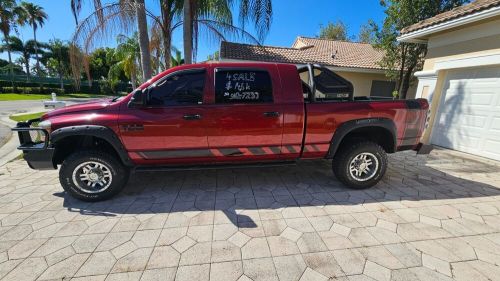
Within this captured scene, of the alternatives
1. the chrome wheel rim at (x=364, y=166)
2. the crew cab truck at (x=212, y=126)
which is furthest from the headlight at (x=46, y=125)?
the chrome wheel rim at (x=364, y=166)

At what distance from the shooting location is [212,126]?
10.4 ft

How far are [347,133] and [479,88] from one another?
4.71 metres

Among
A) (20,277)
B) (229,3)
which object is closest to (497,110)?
(229,3)

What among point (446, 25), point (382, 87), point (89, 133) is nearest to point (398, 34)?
point (382, 87)

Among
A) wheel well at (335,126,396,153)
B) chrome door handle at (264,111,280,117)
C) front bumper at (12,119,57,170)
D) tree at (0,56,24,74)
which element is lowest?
front bumper at (12,119,57,170)

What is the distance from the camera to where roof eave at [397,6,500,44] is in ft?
Result: 16.2

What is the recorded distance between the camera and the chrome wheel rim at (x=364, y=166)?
3588 mm

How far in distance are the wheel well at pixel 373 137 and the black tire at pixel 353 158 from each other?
0.12 meters

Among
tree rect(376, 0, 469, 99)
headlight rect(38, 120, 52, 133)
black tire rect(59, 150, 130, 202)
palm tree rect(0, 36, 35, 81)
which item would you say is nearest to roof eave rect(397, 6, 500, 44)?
tree rect(376, 0, 469, 99)

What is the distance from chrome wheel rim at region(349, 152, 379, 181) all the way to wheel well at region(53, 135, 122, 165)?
138 inches

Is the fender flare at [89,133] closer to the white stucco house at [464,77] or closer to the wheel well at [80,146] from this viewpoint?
the wheel well at [80,146]

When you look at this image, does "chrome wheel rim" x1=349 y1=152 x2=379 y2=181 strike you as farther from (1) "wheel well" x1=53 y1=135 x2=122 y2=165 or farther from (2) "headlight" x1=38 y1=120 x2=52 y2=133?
(2) "headlight" x1=38 y1=120 x2=52 y2=133

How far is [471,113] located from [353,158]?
15.1 feet

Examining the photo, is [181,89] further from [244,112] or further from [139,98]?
[244,112]
